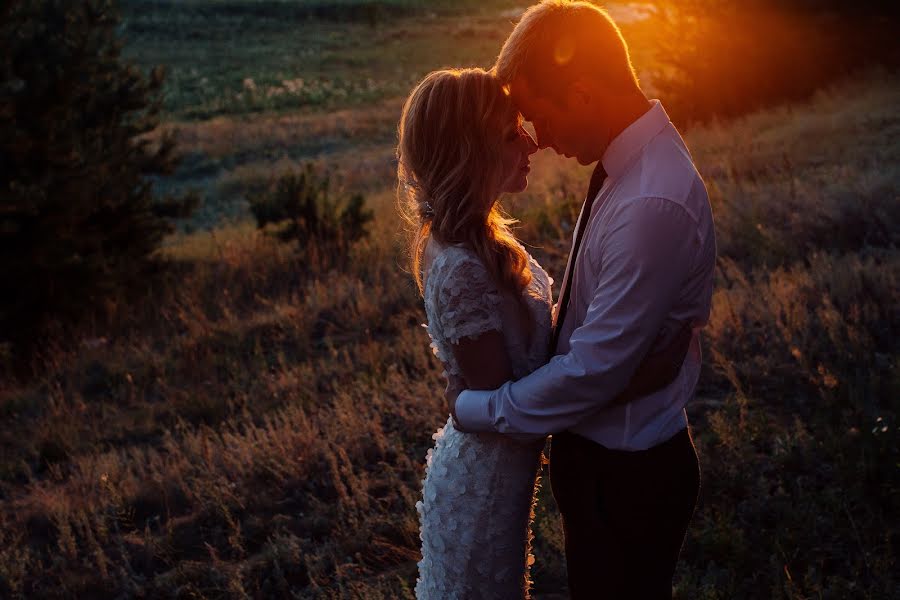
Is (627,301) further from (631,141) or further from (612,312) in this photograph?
(631,141)

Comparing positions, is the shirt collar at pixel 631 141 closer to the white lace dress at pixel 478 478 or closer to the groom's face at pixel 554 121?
the groom's face at pixel 554 121

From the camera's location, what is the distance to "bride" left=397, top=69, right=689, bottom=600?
2.21 metres

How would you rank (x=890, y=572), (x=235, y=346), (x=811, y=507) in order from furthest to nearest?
1. (x=235, y=346)
2. (x=811, y=507)
3. (x=890, y=572)

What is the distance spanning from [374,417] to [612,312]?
379 centimetres

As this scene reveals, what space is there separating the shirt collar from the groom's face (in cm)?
8

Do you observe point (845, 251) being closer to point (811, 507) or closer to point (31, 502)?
point (811, 507)

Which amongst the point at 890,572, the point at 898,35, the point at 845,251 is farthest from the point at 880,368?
the point at 898,35

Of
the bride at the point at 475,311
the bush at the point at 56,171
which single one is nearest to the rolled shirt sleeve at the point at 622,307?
the bride at the point at 475,311

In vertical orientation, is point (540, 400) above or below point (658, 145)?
below

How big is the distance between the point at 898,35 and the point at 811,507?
1824cm

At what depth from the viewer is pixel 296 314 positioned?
8.52 metres

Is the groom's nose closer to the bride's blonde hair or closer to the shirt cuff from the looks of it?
the bride's blonde hair

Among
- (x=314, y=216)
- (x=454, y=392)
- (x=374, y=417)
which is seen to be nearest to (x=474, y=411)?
(x=454, y=392)

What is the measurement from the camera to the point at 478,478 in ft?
7.89
